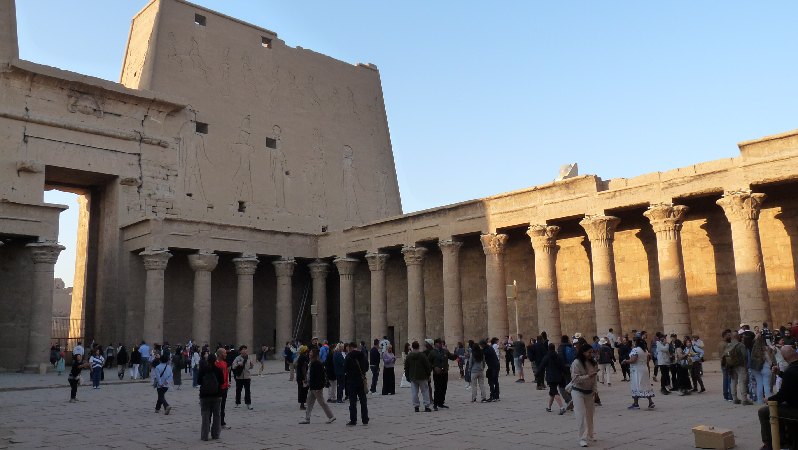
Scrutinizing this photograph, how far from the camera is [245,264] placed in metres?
28.1

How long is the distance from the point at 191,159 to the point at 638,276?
20606 mm

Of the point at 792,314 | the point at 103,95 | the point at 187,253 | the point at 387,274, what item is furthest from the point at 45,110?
the point at 792,314

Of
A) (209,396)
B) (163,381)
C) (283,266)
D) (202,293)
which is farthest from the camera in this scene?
(283,266)

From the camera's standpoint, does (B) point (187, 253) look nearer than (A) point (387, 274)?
Yes

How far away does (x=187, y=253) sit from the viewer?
28297 millimetres

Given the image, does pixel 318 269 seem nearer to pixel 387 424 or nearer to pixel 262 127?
pixel 262 127

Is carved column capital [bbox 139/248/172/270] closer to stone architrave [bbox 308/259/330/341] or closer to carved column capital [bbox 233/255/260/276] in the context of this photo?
carved column capital [bbox 233/255/260/276]

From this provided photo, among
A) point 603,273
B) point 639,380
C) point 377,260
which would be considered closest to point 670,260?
point 603,273

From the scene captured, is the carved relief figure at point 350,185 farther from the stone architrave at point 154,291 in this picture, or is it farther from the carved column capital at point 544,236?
the carved column capital at point 544,236

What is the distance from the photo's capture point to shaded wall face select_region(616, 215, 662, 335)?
2266 centimetres

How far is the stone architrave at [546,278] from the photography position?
21.7 meters

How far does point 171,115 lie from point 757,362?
26.9 meters

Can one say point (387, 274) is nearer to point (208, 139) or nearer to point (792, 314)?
point (208, 139)

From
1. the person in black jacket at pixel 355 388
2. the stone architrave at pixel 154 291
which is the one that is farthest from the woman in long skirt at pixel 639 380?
the stone architrave at pixel 154 291
